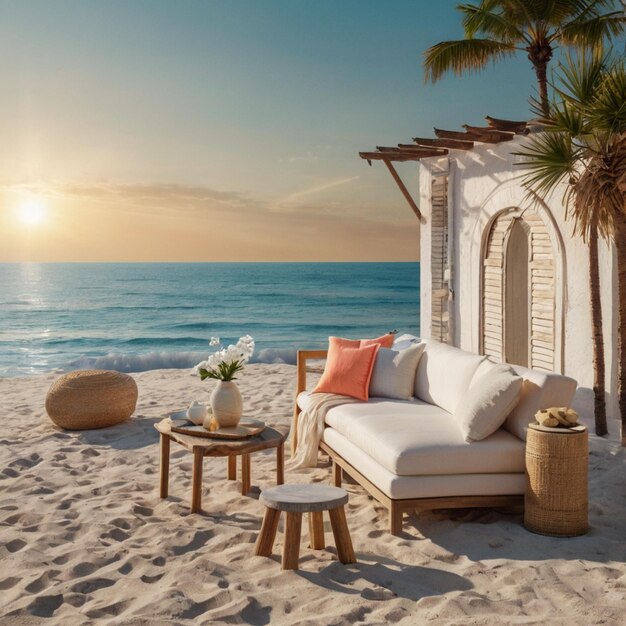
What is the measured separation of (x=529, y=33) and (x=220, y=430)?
858 centimetres

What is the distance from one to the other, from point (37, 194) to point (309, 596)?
100 feet

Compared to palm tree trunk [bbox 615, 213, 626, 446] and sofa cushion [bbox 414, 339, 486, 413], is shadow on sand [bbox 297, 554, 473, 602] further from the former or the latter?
palm tree trunk [bbox 615, 213, 626, 446]

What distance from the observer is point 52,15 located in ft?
47.5

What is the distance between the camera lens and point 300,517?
11.8ft

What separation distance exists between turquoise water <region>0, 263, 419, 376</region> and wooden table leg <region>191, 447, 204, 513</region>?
39.4 feet

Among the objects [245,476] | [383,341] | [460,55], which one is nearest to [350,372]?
[383,341]

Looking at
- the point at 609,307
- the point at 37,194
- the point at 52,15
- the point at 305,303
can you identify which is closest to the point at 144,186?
the point at 37,194

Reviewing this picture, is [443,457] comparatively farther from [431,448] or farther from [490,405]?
[490,405]

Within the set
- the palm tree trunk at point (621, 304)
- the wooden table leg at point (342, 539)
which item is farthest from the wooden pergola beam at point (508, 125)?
the wooden table leg at point (342, 539)

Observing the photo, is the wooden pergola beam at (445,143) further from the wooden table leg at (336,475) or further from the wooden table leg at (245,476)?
the wooden table leg at (245,476)

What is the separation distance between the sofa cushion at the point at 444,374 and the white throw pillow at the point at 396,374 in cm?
7

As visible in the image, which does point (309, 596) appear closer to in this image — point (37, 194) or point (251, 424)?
point (251, 424)

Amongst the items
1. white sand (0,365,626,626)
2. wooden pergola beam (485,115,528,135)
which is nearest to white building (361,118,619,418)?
wooden pergola beam (485,115,528,135)

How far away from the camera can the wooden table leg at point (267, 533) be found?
371cm
